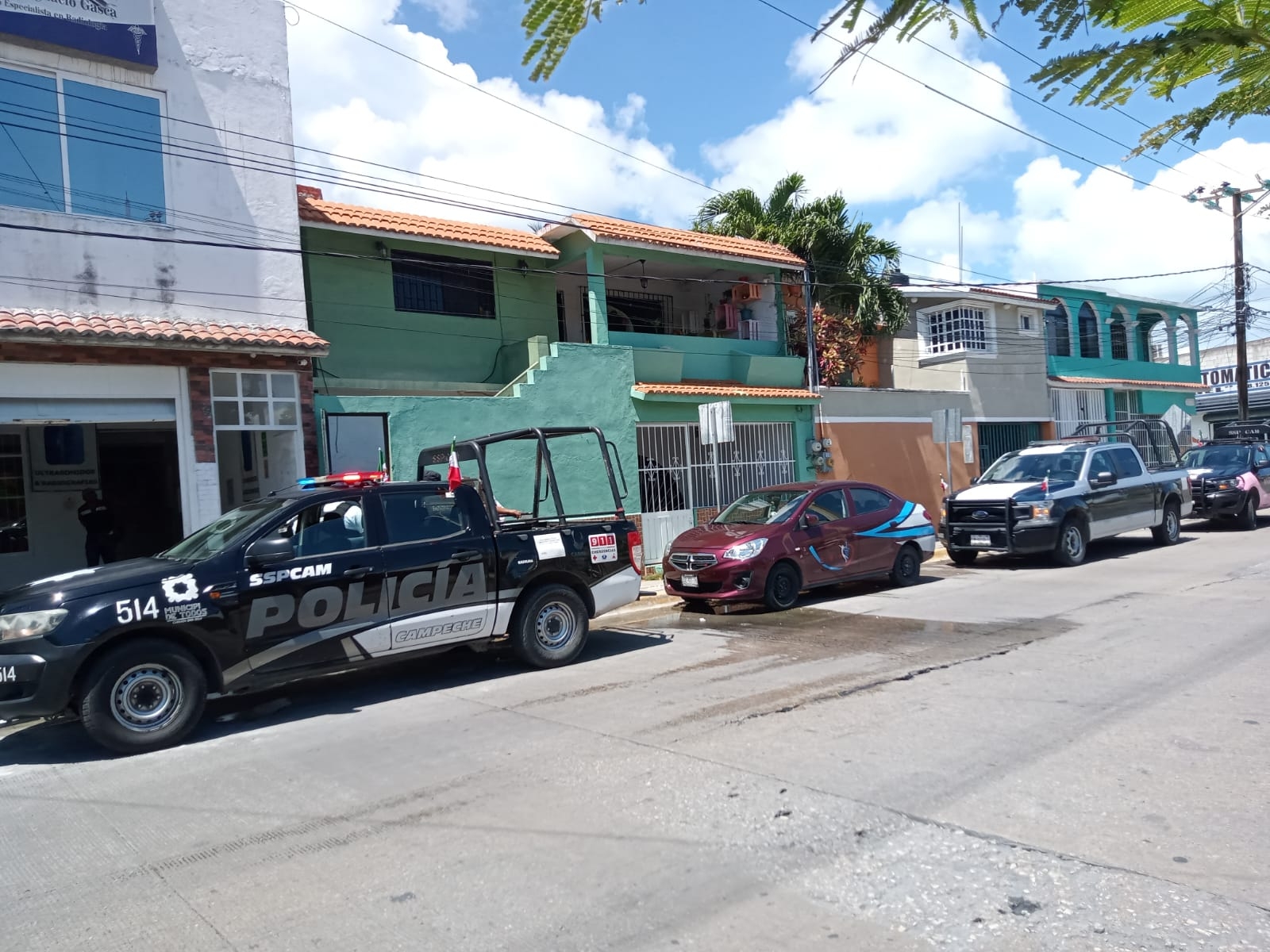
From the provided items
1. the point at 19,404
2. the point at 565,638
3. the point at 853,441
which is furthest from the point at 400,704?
the point at 853,441

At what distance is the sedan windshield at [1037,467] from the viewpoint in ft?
49.6

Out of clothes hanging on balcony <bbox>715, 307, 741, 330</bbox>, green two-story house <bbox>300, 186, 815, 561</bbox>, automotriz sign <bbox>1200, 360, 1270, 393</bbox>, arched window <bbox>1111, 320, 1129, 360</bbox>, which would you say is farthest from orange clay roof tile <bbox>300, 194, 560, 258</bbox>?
automotriz sign <bbox>1200, 360, 1270, 393</bbox>

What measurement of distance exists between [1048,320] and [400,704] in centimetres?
2403

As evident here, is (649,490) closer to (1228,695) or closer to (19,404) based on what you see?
(19,404)

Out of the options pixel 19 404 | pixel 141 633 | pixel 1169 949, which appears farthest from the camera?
pixel 19 404

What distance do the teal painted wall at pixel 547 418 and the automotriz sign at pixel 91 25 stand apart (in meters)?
4.96

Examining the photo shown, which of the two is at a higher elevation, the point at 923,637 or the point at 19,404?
the point at 19,404

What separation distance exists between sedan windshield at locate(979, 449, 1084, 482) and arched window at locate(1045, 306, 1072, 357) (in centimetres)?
1186

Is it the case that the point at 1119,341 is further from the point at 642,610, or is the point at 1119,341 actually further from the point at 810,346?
the point at 642,610

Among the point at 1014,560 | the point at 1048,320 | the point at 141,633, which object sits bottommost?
the point at 1014,560

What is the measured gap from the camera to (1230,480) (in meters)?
18.9

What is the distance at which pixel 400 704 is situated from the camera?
25.0ft

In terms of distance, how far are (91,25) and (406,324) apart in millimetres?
5827

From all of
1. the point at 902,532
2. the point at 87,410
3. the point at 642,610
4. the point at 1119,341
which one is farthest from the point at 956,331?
the point at 87,410
